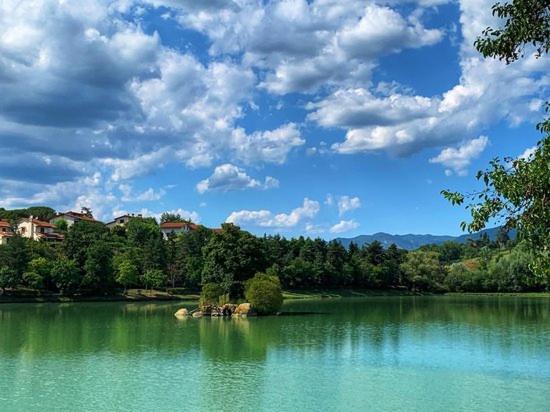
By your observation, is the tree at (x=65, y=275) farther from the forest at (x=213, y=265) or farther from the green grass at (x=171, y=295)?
the green grass at (x=171, y=295)

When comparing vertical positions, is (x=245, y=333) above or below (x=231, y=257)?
below

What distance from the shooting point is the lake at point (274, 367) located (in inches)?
873

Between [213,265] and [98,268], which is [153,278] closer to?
[98,268]

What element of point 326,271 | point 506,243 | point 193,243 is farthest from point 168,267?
point 506,243

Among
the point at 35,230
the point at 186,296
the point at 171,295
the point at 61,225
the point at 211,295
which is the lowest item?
the point at 186,296

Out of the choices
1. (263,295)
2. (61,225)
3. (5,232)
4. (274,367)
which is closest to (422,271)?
(263,295)

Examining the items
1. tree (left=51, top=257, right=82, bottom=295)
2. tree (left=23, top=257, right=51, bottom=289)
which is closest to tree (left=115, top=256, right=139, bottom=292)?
tree (left=51, top=257, right=82, bottom=295)

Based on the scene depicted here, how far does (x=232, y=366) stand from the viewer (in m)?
30.2

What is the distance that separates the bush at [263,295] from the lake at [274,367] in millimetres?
10242

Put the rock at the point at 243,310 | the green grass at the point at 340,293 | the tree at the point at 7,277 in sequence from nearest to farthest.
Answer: the rock at the point at 243,310 < the tree at the point at 7,277 < the green grass at the point at 340,293

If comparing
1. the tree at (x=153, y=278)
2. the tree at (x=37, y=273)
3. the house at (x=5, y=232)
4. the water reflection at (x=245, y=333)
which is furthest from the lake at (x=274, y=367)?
the house at (x=5, y=232)

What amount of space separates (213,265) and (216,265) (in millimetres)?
369

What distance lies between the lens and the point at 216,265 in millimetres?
68250

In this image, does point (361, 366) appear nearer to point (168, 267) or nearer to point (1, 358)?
point (1, 358)
